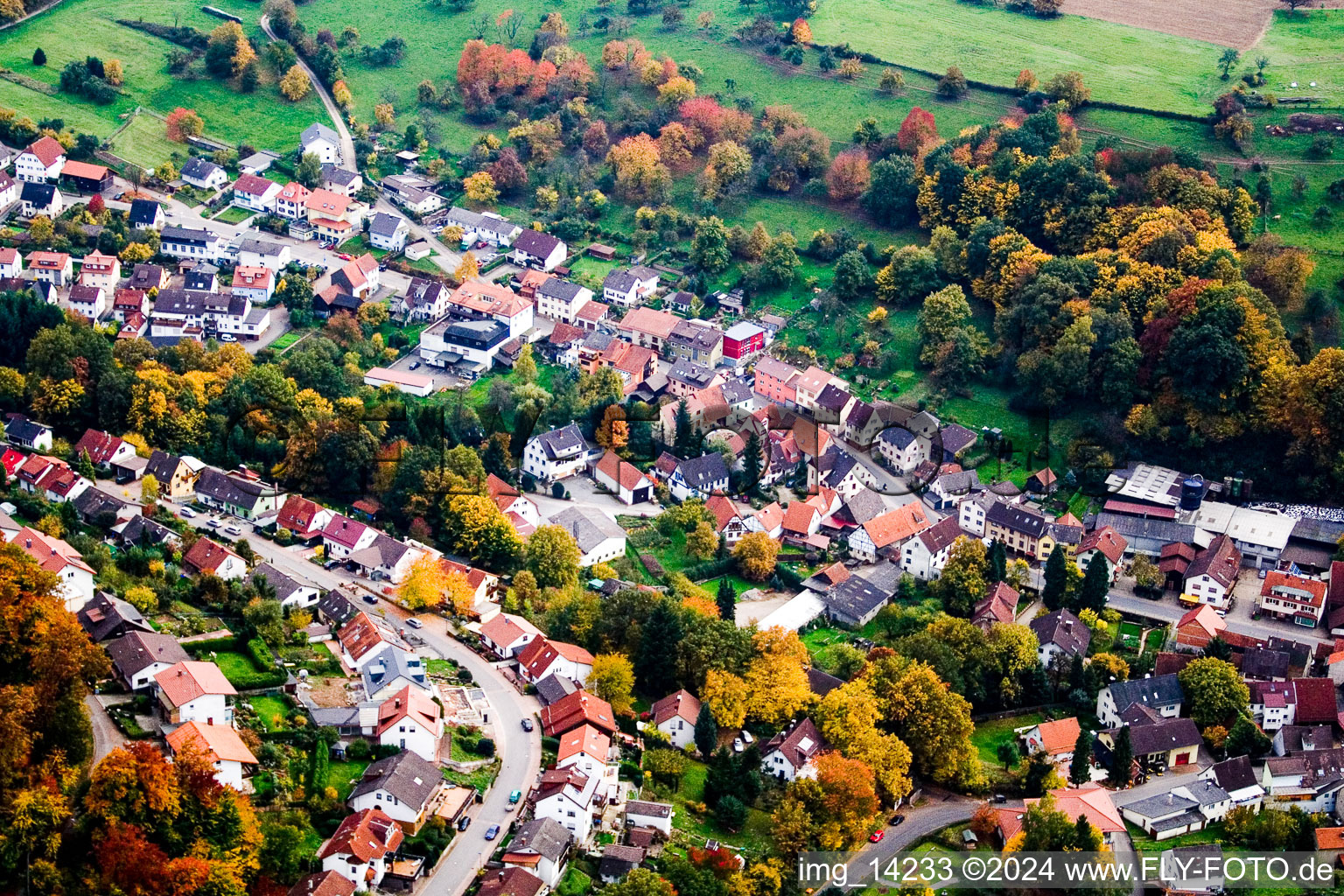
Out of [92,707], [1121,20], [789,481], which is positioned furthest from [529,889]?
[1121,20]

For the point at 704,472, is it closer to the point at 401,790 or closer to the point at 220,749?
the point at 401,790

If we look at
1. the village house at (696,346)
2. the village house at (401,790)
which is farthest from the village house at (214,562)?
the village house at (696,346)

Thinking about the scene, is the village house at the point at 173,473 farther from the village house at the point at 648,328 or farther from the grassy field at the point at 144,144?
the grassy field at the point at 144,144

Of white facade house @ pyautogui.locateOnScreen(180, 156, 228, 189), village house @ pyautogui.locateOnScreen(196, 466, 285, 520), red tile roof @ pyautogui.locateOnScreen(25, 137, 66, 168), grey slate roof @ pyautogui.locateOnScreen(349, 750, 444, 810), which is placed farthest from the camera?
white facade house @ pyautogui.locateOnScreen(180, 156, 228, 189)

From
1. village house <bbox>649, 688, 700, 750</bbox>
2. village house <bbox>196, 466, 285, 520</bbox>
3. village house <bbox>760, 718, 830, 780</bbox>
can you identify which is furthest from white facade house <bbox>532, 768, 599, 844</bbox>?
village house <bbox>196, 466, 285, 520</bbox>

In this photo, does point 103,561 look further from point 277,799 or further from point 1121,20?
point 1121,20

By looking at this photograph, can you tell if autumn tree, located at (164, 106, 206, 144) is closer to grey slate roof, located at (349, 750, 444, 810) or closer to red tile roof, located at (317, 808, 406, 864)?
grey slate roof, located at (349, 750, 444, 810)
